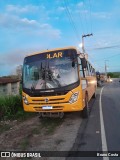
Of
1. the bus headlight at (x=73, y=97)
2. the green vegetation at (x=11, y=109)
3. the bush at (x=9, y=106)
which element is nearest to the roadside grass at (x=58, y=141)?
the bus headlight at (x=73, y=97)

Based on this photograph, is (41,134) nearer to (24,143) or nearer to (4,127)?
(24,143)

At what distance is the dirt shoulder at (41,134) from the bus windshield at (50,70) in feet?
4.93

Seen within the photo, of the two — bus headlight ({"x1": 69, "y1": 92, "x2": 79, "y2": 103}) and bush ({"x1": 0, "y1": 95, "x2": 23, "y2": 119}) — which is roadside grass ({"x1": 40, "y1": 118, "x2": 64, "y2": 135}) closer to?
bus headlight ({"x1": 69, "y1": 92, "x2": 79, "y2": 103})

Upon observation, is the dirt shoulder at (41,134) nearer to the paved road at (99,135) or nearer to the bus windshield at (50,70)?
the paved road at (99,135)

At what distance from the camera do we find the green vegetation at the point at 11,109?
10789 millimetres

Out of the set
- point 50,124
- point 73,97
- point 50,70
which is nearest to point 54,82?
point 50,70

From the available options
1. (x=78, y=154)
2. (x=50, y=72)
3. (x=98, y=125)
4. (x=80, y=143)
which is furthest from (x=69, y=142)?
(x=50, y=72)

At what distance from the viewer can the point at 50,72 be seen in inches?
345

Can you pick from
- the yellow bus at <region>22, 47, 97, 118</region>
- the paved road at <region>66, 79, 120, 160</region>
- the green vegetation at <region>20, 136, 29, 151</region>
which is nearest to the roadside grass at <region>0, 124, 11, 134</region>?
the yellow bus at <region>22, 47, 97, 118</region>

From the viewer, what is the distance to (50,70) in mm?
8812

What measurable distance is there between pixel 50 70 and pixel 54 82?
530 millimetres

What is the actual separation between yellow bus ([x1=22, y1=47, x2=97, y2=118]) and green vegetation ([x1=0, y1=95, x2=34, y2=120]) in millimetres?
2083

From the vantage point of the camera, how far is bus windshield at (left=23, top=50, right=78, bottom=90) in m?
8.55

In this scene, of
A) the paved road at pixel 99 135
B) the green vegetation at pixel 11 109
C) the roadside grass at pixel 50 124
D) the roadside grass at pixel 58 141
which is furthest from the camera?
the green vegetation at pixel 11 109
